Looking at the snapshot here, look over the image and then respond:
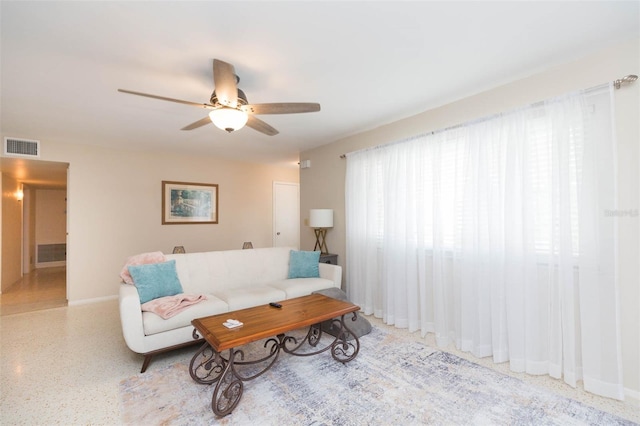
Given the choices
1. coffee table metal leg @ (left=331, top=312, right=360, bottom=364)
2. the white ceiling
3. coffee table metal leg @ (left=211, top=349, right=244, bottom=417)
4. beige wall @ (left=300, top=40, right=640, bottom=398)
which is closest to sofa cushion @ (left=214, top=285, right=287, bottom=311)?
coffee table metal leg @ (left=331, top=312, right=360, bottom=364)

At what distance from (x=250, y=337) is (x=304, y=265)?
2.01 m

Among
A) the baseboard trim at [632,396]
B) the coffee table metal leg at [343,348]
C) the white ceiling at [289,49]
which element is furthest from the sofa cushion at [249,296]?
the baseboard trim at [632,396]

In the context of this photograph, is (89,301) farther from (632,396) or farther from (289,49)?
(632,396)

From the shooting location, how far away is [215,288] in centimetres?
352

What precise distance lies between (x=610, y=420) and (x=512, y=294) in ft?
3.07

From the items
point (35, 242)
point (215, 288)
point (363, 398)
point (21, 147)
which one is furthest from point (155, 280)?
point (35, 242)

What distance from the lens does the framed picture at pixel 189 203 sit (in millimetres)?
5359

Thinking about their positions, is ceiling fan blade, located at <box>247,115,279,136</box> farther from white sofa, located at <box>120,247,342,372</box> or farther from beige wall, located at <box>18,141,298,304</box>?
beige wall, located at <box>18,141,298,304</box>

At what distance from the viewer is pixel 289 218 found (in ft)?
22.9

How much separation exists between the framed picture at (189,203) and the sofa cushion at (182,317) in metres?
3.02

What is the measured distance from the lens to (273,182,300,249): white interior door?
266 inches

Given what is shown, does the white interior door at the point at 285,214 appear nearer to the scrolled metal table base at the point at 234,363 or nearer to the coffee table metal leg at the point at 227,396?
the scrolled metal table base at the point at 234,363

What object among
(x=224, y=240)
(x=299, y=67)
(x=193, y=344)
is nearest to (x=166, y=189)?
(x=224, y=240)

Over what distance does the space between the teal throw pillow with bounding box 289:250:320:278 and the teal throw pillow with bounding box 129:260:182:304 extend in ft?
4.75
